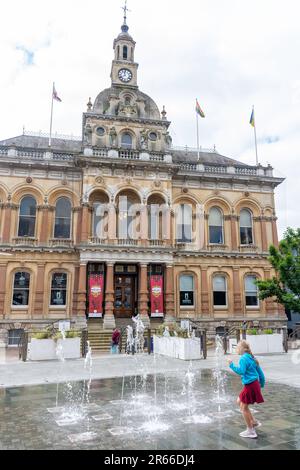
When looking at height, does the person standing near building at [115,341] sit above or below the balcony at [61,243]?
below

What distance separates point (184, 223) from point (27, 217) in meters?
12.3

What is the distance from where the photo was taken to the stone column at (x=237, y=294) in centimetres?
2833

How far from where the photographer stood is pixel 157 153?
92.6 feet

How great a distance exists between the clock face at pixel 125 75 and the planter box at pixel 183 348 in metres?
23.3

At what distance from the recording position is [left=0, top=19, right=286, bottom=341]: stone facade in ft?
84.2

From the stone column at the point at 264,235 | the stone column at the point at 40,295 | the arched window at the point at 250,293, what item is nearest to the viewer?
the stone column at the point at 40,295

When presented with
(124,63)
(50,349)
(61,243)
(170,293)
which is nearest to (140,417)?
(50,349)

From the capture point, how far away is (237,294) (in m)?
28.6

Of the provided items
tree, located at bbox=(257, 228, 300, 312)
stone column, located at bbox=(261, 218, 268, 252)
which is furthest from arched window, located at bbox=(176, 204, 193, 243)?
tree, located at bbox=(257, 228, 300, 312)

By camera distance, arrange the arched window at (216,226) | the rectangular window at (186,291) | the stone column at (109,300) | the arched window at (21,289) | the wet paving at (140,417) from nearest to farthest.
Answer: the wet paving at (140,417), the stone column at (109,300), the arched window at (21,289), the rectangular window at (186,291), the arched window at (216,226)

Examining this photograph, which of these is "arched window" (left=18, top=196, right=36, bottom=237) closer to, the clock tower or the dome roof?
the dome roof

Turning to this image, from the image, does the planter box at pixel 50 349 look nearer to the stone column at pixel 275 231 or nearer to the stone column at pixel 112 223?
the stone column at pixel 112 223

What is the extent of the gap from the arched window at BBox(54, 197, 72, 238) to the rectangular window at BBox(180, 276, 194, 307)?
31.6ft

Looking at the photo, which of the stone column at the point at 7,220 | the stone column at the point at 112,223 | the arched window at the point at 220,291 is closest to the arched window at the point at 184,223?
the arched window at the point at 220,291
